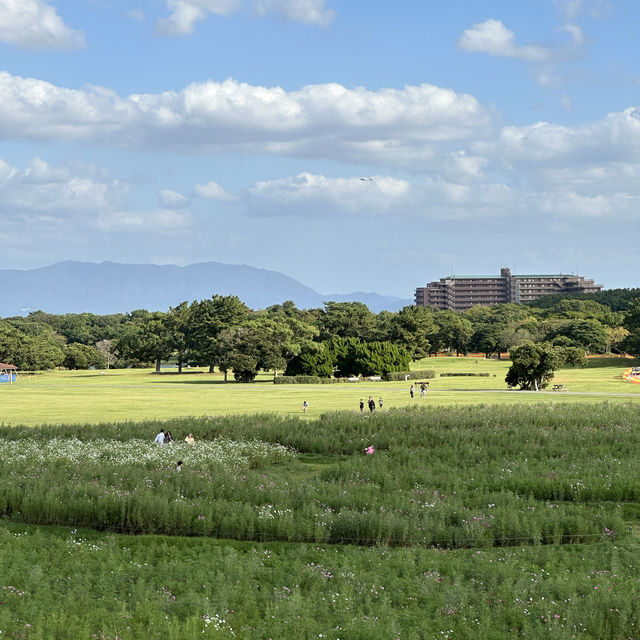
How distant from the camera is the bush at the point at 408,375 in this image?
95.0 metres

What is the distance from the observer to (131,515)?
19.7 meters

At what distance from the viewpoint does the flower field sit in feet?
44.5

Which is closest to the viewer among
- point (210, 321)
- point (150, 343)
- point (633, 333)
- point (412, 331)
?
point (633, 333)

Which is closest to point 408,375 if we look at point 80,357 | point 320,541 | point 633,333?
point 633,333

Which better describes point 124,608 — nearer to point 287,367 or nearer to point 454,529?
point 454,529

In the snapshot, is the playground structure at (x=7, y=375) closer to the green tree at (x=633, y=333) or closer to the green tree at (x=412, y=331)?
the green tree at (x=412, y=331)

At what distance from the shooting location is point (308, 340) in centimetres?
9975

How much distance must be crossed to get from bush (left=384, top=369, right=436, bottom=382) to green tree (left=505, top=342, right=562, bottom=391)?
77.8 feet

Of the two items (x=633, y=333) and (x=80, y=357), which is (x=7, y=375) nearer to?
(x=80, y=357)

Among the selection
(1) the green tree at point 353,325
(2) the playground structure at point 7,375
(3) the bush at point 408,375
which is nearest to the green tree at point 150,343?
(2) the playground structure at point 7,375

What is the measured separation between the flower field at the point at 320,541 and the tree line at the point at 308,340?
48161 millimetres

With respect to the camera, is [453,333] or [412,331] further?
[453,333]

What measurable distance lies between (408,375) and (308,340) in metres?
13.8

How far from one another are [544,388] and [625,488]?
50.7m
